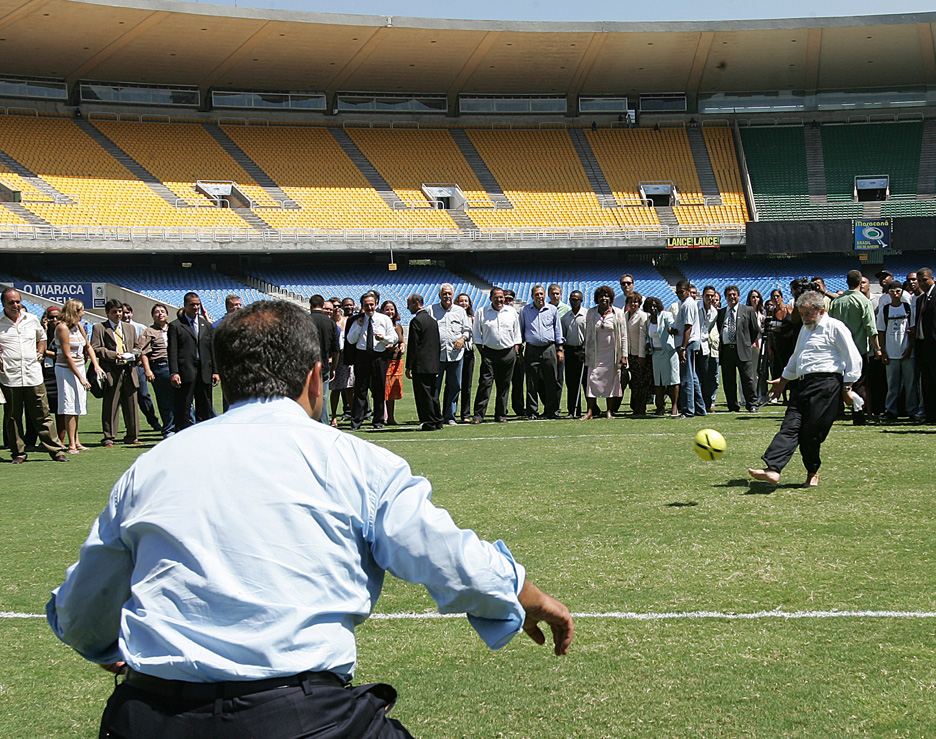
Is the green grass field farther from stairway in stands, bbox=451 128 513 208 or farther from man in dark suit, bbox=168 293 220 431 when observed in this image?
stairway in stands, bbox=451 128 513 208

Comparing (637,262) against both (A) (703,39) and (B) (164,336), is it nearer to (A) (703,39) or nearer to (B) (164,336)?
(A) (703,39)

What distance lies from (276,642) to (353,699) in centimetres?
22

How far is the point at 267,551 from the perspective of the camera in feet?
6.56

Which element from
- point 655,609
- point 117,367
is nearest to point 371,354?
point 117,367

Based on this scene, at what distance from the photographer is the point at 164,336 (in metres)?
13.7

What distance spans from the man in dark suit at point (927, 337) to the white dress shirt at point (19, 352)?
1063 cm

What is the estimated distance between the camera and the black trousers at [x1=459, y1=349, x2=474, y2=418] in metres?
14.7

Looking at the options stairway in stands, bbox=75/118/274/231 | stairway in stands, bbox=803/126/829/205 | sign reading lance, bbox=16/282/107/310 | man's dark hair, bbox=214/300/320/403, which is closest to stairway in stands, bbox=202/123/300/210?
stairway in stands, bbox=75/118/274/231

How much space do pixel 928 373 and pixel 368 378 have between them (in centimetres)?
759

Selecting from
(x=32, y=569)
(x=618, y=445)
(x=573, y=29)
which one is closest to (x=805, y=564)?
(x=32, y=569)

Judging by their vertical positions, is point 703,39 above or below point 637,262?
above

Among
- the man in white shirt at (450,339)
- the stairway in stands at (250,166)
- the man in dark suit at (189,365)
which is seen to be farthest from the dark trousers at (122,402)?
the stairway in stands at (250,166)

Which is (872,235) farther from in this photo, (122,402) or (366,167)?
(122,402)

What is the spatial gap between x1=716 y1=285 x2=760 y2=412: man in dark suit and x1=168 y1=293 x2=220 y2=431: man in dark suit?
25.3 ft
